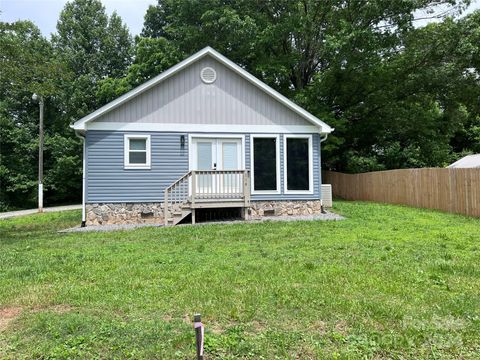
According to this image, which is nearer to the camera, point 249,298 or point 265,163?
point 249,298

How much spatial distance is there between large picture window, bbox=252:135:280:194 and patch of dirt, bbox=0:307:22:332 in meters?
8.93

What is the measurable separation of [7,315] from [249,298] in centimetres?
240

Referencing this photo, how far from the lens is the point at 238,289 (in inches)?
179

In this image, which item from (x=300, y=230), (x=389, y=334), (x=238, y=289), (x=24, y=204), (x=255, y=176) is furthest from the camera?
(x=24, y=204)

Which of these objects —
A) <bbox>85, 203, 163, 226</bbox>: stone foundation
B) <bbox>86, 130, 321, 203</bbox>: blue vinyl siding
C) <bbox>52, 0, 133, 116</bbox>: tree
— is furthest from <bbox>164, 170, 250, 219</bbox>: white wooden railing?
<bbox>52, 0, 133, 116</bbox>: tree

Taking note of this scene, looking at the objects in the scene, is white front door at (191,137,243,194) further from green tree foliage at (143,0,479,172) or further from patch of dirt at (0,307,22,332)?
patch of dirt at (0,307,22,332)

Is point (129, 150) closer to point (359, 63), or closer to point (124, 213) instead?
point (124, 213)

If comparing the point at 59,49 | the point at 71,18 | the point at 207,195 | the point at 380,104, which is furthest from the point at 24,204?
the point at 380,104

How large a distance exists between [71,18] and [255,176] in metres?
24.5

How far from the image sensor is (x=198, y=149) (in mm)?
12344

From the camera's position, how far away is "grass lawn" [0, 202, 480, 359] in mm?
3154

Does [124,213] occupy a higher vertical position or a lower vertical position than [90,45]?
lower

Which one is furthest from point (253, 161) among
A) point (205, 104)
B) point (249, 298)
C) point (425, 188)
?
point (249, 298)

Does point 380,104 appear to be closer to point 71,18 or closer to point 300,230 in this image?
point 300,230
